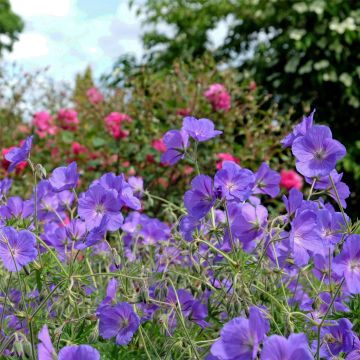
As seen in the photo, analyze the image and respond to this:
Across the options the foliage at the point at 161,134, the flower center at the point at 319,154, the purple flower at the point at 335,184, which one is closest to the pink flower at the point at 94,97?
the foliage at the point at 161,134

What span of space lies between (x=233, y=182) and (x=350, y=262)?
31cm

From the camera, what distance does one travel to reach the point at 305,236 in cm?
145

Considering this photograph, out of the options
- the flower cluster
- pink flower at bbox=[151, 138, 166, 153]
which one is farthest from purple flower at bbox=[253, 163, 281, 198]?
pink flower at bbox=[151, 138, 166, 153]

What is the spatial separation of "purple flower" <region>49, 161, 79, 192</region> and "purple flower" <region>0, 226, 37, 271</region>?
0.24 metres

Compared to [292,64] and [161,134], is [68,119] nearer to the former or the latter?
[161,134]

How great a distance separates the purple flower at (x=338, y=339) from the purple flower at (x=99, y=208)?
486 millimetres

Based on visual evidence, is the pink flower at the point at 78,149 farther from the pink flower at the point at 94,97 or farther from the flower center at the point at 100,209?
the flower center at the point at 100,209

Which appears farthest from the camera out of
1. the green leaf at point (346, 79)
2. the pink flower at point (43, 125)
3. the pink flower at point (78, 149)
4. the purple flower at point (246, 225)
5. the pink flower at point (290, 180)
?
the green leaf at point (346, 79)

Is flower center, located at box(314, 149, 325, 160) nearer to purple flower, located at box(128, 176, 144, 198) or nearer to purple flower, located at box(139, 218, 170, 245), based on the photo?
purple flower, located at box(128, 176, 144, 198)

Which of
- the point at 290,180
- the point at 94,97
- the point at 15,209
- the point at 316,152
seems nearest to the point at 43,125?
the point at 94,97

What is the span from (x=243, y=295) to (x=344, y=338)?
24 centimetres

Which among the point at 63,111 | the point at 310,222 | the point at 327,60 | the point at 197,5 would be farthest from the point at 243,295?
the point at 197,5

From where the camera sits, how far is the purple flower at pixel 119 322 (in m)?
1.51

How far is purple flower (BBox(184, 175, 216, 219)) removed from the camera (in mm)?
1525
